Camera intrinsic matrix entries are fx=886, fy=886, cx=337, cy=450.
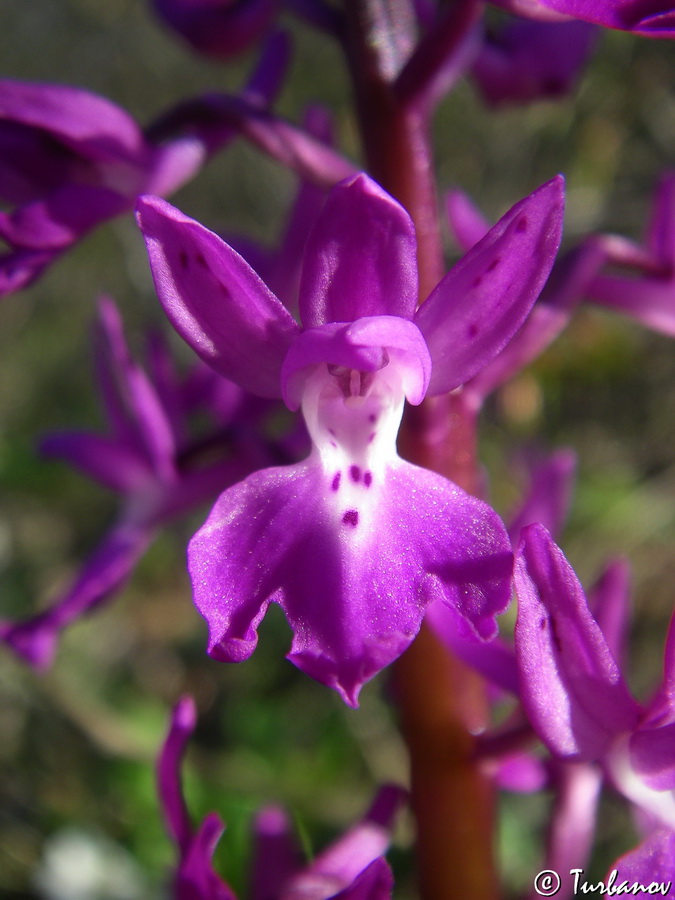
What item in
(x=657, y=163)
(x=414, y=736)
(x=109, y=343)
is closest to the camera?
(x=414, y=736)

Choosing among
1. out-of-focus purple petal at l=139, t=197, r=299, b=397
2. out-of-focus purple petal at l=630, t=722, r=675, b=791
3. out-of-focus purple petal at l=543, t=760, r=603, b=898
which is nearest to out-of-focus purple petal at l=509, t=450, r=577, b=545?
out-of-focus purple petal at l=543, t=760, r=603, b=898

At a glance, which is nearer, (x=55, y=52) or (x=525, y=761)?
(x=525, y=761)

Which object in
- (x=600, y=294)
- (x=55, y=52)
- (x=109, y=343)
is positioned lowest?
(x=55, y=52)

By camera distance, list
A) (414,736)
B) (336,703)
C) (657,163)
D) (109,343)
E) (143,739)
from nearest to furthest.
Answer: (414,736) → (109,343) → (143,739) → (336,703) → (657,163)

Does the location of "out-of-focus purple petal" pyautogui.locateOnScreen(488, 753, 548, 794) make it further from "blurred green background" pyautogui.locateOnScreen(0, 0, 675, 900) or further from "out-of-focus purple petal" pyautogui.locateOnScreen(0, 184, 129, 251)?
"out-of-focus purple petal" pyautogui.locateOnScreen(0, 184, 129, 251)

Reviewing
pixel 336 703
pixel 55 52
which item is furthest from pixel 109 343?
pixel 55 52

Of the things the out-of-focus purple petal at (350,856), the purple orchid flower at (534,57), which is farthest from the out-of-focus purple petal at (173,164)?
the out-of-focus purple petal at (350,856)

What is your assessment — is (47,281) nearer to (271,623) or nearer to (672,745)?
(271,623)
